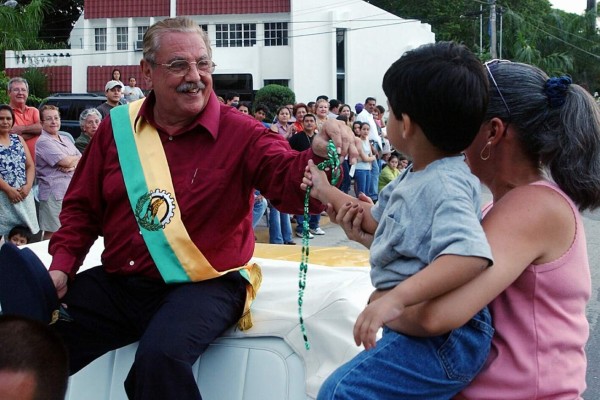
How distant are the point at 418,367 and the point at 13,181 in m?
6.17

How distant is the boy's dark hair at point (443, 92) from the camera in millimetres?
1973

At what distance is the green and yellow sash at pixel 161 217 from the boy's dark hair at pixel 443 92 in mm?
1395

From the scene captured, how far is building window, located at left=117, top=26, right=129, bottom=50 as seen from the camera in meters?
37.5

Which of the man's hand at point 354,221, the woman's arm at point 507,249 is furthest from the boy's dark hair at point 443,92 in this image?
the man's hand at point 354,221

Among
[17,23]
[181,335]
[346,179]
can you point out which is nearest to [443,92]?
[181,335]

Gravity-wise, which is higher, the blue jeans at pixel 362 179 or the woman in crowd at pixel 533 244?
the woman in crowd at pixel 533 244

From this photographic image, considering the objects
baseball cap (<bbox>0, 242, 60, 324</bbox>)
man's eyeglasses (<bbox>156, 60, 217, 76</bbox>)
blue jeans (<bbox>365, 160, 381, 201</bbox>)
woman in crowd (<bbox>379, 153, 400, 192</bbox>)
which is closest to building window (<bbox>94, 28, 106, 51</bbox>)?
blue jeans (<bbox>365, 160, 381, 201</bbox>)

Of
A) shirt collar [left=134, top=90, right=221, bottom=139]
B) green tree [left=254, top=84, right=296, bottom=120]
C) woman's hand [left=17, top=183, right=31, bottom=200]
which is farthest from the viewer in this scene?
green tree [left=254, top=84, right=296, bottom=120]

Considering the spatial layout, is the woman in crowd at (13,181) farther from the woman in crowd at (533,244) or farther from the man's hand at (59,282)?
the woman in crowd at (533,244)

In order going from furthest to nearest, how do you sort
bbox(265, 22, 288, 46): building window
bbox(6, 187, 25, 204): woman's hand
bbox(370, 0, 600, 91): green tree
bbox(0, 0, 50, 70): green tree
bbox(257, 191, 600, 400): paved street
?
1. bbox(370, 0, 600, 91): green tree
2. bbox(265, 22, 288, 46): building window
3. bbox(0, 0, 50, 70): green tree
4. bbox(6, 187, 25, 204): woman's hand
5. bbox(257, 191, 600, 400): paved street

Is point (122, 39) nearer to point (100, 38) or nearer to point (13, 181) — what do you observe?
point (100, 38)

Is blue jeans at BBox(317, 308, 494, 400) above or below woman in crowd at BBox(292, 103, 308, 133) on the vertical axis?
below

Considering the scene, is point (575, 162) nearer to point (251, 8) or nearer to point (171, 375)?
point (171, 375)

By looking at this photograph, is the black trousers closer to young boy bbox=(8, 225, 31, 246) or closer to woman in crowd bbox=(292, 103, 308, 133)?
young boy bbox=(8, 225, 31, 246)
